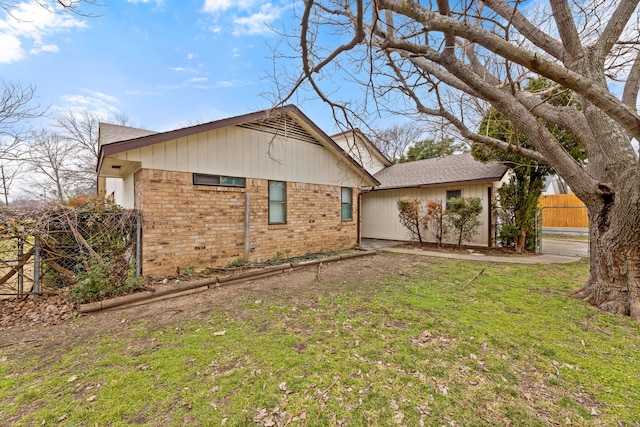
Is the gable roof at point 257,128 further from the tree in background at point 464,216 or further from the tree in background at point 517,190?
the tree in background at point 517,190

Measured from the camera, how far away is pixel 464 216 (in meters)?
10.7

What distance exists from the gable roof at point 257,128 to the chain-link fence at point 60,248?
4.51 feet

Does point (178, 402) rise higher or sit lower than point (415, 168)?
lower

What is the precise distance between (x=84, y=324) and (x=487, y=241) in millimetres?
12601

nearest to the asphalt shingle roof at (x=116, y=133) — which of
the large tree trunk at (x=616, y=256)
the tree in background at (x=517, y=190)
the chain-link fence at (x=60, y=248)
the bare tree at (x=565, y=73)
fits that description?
the chain-link fence at (x=60, y=248)

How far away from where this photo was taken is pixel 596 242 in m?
4.59

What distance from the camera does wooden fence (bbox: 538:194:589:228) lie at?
52.9 feet

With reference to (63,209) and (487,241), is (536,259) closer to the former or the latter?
(487,241)

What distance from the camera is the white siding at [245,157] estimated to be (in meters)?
6.29

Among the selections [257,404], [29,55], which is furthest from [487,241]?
[29,55]

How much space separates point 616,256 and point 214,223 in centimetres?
812

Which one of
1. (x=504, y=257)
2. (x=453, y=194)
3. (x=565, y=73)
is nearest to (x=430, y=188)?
(x=453, y=194)

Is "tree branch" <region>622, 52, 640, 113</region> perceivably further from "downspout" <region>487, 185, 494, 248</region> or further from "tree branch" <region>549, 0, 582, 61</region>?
"downspout" <region>487, 185, 494, 248</region>

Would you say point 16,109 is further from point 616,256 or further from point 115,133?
point 616,256
